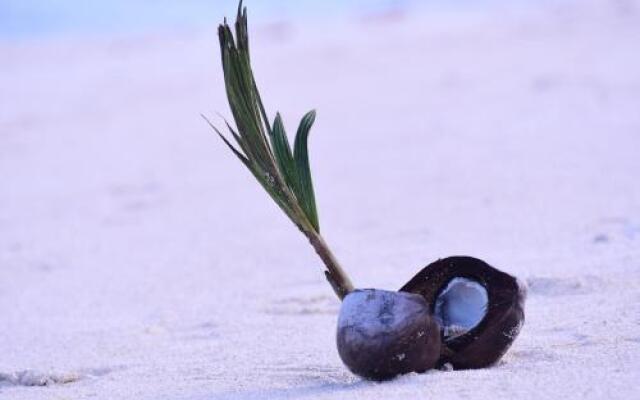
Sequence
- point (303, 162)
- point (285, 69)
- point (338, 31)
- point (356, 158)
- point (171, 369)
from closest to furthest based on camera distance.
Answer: point (303, 162) < point (171, 369) < point (356, 158) < point (285, 69) < point (338, 31)

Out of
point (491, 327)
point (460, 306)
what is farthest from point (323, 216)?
point (491, 327)

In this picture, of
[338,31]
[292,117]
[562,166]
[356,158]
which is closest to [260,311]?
[562,166]

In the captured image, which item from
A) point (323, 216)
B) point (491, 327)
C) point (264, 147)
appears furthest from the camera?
point (323, 216)

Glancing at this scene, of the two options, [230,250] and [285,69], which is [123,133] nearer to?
[285,69]

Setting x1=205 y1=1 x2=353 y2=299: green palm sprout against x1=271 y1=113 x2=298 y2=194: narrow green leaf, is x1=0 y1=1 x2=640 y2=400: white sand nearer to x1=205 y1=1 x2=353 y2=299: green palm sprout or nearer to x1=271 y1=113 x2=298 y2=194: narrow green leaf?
x1=205 y1=1 x2=353 y2=299: green palm sprout

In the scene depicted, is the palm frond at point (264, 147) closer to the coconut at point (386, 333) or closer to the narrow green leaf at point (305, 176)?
the narrow green leaf at point (305, 176)

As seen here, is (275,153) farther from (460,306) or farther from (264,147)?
(460,306)
